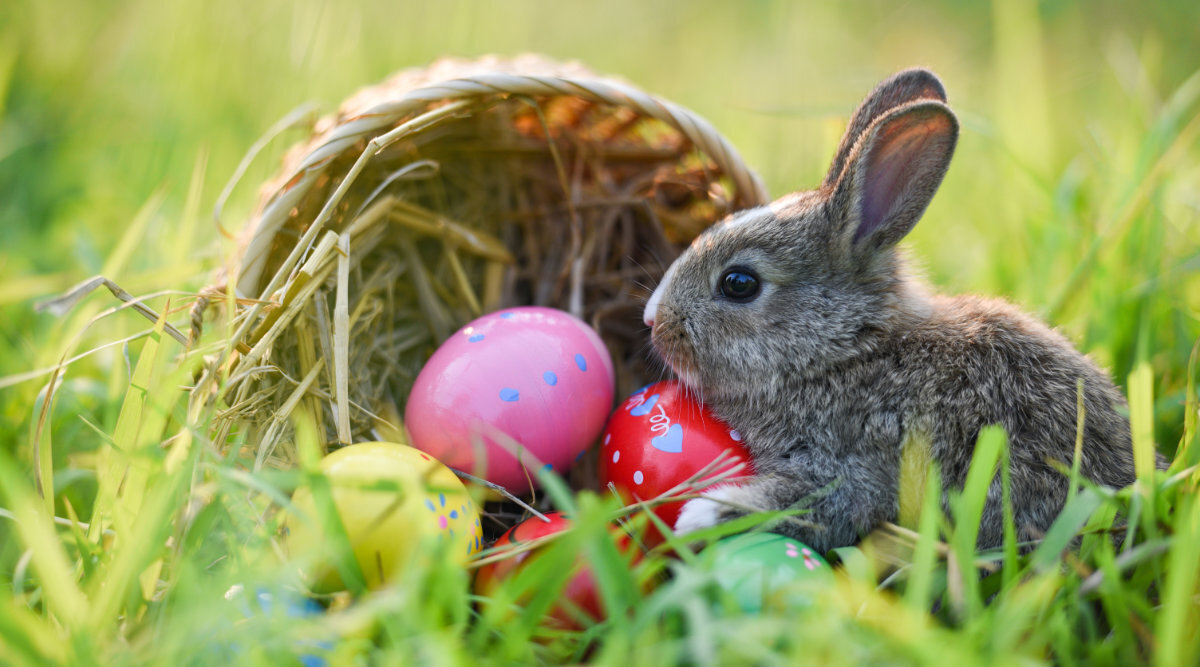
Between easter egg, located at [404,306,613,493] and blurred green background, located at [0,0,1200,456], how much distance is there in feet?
3.17

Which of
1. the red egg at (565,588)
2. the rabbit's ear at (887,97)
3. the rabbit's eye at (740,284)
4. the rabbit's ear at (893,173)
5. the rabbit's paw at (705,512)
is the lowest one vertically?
the red egg at (565,588)

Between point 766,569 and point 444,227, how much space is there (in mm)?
1879

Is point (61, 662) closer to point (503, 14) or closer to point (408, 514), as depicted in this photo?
point (408, 514)

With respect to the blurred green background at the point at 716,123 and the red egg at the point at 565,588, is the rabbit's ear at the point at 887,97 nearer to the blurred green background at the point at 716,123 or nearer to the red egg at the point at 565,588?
the blurred green background at the point at 716,123

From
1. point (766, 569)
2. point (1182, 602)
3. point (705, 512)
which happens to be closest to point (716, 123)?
point (705, 512)

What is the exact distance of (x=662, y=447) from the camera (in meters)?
2.44

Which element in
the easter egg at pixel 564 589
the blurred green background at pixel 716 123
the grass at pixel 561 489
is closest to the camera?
the grass at pixel 561 489

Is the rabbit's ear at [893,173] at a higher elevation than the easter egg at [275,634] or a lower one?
higher

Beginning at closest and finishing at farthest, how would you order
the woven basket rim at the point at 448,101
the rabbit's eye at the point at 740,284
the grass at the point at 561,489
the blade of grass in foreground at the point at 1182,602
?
the blade of grass in foreground at the point at 1182,602 → the grass at the point at 561,489 → the woven basket rim at the point at 448,101 → the rabbit's eye at the point at 740,284

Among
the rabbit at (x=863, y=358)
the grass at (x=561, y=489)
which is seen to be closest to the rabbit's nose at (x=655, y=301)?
the rabbit at (x=863, y=358)

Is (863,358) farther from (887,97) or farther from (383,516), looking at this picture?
(383,516)

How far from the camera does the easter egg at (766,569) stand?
5.69 feet

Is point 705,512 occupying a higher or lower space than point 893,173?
lower

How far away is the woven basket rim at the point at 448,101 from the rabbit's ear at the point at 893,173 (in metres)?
0.51
